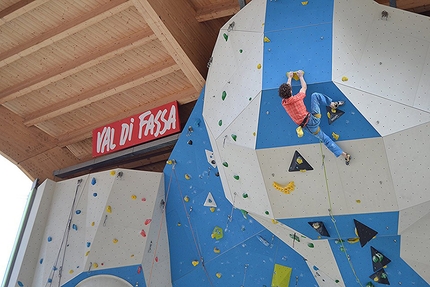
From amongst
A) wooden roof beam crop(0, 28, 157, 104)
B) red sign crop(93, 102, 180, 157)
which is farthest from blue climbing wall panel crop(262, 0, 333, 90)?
red sign crop(93, 102, 180, 157)

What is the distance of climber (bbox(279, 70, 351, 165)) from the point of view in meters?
5.51

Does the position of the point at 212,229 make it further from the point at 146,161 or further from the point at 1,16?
the point at 1,16

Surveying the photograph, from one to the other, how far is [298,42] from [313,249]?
2.56 meters

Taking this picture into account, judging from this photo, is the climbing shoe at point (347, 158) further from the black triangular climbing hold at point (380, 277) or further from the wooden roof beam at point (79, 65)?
the wooden roof beam at point (79, 65)

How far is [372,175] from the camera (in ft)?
19.1

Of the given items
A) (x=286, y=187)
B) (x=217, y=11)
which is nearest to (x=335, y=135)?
(x=286, y=187)

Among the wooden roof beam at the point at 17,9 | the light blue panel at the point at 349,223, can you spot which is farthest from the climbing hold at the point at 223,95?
the wooden roof beam at the point at 17,9

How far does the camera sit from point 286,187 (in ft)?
20.2

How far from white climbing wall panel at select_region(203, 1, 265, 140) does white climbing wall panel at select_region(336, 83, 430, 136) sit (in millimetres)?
1049

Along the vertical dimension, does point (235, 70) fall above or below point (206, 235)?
above

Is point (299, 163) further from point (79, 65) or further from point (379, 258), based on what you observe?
point (79, 65)

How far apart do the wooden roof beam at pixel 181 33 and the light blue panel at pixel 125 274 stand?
2.94 m

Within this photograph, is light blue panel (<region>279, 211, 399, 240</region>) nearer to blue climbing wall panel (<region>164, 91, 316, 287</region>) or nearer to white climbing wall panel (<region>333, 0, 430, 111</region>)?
blue climbing wall panel (<region>164, 91, 316, 287</region>)

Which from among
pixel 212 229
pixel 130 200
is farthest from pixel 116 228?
pixel 212 229
